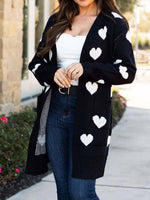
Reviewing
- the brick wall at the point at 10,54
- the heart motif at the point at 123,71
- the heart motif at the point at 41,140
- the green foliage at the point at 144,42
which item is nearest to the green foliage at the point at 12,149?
the brick wall at the point at 10,54

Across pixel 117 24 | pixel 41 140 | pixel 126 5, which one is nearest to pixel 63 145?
pixel 41 140

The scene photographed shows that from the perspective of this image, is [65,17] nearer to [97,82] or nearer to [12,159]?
[97,82]

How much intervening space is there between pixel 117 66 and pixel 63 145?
54cm

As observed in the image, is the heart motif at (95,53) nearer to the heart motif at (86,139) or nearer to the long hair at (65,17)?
the long hair at (65,17)

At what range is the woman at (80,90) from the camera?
291 cm

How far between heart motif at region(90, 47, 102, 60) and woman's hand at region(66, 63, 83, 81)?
118mm

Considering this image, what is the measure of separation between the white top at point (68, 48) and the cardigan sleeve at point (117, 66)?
102mm

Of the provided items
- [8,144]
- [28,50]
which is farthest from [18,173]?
[28,50]

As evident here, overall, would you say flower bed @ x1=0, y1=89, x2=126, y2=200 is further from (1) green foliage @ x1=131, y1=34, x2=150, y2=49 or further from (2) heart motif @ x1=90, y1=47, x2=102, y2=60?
(1) green foliage @ x1=131, y1=34, x2=150, y2=49

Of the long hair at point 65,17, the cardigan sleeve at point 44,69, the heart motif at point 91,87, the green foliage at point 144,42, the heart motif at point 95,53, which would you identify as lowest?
the green foliage at point 144,42

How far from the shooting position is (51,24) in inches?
125

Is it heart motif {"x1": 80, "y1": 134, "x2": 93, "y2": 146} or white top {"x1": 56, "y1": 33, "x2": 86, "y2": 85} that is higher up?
white top {"x1": 56, "y1": 33, "x2": 86, "y2": 85}

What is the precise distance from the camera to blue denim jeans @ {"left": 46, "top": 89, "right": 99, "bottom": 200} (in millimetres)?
2956

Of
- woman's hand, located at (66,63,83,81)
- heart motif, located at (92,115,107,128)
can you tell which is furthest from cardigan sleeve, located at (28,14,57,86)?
heart motif, located at (92,115,107,128)
